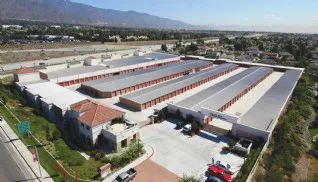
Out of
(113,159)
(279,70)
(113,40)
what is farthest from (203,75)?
(113,40)

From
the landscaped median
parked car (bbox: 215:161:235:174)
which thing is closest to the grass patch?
parked car (bbox: 215:161:235:174)

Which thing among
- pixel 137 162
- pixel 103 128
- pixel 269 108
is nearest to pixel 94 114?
pixel 103 128

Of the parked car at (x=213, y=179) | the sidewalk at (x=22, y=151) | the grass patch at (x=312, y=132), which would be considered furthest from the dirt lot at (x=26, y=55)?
the grass patch at (x=312, y=132)

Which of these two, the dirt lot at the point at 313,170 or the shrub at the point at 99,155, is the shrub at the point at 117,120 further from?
the dirt lot at the point at 313,170

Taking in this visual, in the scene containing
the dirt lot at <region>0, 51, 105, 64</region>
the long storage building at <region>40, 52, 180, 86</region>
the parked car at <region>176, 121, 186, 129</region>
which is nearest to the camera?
the parked car at <region>176, 121, 186, 129</region>

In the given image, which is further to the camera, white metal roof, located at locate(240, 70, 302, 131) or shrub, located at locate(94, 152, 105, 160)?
white metal roof, located at locate(240, 70, 302, 131)

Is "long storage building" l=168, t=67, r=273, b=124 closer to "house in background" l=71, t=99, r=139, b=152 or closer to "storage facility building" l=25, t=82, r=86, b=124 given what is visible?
"house in background" l=71, t=99, r=139, b=152

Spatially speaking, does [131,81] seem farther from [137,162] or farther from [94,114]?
[137,162]
